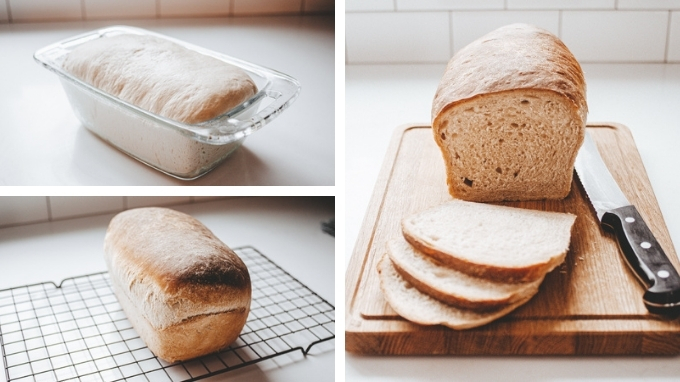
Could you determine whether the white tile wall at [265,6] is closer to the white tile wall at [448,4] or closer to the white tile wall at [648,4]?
the white tile wall at [448,4]

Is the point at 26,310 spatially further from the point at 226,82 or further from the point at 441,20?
the point at 441,20

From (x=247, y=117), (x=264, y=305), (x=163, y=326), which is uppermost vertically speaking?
(x=247, y=117)

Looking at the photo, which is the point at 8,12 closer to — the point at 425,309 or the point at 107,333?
the point at 107,333

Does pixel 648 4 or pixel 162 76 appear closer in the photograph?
pixel 162 76

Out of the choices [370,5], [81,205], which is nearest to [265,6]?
[370,5]

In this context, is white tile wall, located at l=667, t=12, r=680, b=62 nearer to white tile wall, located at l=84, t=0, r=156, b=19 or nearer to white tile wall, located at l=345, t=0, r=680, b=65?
white tile wall, located at l=345, t=0, r=680, b=65

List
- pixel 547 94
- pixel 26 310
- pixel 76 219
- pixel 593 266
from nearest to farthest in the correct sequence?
1. pixel 593 266
2. pixel 547 94
3. pixel 26 310
4. pixel 76 219

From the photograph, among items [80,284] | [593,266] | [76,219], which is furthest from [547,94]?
[76,219]
